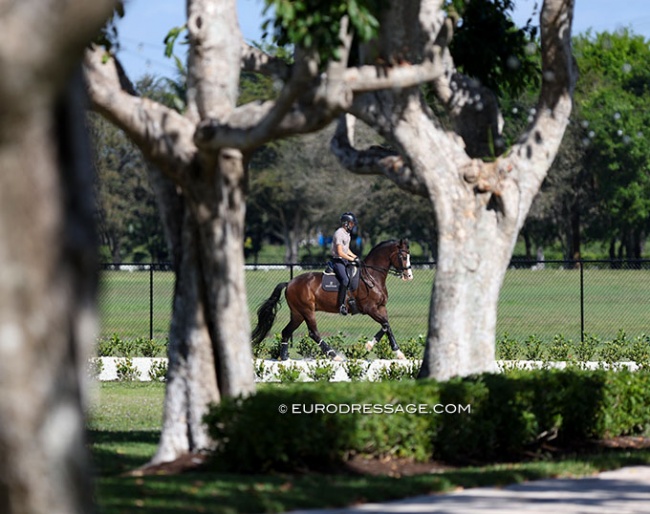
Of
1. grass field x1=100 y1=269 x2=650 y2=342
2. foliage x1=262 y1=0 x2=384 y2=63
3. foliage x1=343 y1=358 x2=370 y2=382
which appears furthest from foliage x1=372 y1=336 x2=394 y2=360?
foliage x1=262 y1=0 x2=384 y2=63

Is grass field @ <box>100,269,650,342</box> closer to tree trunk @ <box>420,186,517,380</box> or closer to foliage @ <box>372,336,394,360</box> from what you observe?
Answer: foliage @ <box>372,336,394,360</box>

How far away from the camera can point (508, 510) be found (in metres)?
Result: 8.59

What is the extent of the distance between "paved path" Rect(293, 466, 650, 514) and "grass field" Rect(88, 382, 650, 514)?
0.21 m

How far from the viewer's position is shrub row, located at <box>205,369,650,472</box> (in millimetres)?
10109

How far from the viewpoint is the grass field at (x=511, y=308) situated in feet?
110

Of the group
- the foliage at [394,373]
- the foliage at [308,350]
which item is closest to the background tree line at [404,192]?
the foliage at [308,350]

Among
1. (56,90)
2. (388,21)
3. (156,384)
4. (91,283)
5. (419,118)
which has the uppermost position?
(388,21)

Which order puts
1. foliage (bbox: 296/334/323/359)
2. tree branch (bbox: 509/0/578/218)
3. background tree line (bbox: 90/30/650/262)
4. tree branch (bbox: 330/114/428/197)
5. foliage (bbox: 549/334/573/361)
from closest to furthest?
tree branch (bbox: 509/0/578/218)
tree branch (bbox: 330/114/428/197)
foliage (bbox: 549/334/573/361)
foliage (bbox: 296/334/323/359)
background tree line (bbox: 90/30/650/262)

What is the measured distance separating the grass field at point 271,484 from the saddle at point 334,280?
11.3 m

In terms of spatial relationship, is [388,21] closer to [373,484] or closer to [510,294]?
[373,484]

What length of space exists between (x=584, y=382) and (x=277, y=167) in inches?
2310

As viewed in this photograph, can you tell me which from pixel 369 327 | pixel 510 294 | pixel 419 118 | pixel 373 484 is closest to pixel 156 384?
pixel 419 118

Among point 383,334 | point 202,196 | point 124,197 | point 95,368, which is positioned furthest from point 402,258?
point 124,197

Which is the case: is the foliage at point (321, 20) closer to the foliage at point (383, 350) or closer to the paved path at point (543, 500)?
the paved path at point (543, 500)
